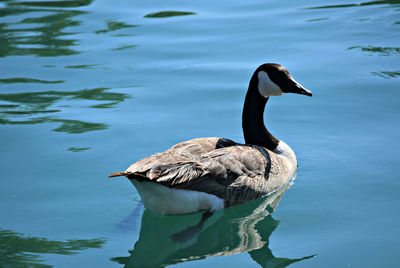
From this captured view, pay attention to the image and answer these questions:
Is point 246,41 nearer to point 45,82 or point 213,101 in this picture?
point 213,101

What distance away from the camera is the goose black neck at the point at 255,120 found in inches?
291

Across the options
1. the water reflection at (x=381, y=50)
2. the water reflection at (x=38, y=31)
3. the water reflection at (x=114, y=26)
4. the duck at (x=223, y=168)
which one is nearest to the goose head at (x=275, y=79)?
the duck at (x=223, y=168)

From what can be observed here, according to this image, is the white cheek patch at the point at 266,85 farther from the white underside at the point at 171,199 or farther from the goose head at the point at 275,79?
the white underside at the point at 171,199

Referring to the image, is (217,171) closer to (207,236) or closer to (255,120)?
(207,236)

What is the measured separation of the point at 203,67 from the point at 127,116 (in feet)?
7.95

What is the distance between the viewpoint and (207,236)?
6.06 meters

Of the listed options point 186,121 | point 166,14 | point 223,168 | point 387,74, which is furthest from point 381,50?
point 223,168

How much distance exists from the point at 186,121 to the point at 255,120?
1.67m

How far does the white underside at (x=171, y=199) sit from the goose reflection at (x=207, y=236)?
0.51ft

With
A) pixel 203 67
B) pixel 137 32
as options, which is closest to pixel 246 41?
pixel 203 67

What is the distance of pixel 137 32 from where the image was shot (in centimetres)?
1286

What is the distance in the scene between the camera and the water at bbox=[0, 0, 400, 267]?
5824mm

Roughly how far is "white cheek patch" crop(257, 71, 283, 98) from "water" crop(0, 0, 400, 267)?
1.10 meters

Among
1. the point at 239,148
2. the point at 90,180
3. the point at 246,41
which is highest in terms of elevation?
the point at 246,41
